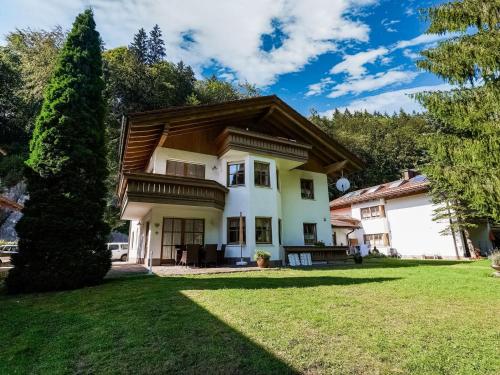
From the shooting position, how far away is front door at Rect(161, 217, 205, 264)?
14.7m

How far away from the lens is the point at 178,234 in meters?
15.0

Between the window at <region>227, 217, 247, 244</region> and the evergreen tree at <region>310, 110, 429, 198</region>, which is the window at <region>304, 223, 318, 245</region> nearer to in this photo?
the window at <region>227, 217, 247, 244</region>

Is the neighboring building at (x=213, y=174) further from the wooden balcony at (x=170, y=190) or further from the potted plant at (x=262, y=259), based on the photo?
the potted plant at (x=262, y=259)

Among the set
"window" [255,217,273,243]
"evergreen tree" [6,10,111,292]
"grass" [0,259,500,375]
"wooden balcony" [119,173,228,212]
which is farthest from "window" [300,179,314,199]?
"evergreen tree" [6,10,111,292]

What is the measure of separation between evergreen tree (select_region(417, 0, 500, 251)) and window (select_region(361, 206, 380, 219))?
2110 cm

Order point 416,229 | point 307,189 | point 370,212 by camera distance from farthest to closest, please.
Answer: point 370,212, point 416,229, point 307,189

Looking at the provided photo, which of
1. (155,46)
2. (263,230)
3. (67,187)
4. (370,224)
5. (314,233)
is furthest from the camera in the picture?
(155,46)

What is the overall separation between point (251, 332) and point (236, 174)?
453 inches

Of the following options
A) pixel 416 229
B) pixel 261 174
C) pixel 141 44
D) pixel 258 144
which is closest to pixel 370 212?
pixel 416 229

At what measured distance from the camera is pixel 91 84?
9.82m

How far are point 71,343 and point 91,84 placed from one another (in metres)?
8.69

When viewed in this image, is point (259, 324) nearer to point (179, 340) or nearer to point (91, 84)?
point (179, 340)

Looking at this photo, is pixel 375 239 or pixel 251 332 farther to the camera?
pixel 375 239

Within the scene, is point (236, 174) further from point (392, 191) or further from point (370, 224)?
point (370, 224)
